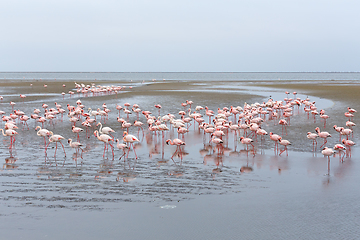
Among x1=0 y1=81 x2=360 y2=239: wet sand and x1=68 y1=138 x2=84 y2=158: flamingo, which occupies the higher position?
x1=68 y1=138 x2=84 y2=158: flamingo

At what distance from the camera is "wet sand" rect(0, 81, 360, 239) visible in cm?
660

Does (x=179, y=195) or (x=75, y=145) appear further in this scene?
(x=75, y=145)

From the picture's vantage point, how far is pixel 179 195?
8117 millimetres

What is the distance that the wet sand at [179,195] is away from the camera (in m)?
6.60

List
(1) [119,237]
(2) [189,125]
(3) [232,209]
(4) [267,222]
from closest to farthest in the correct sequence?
(1) [119,237] < (4) [267,222] < (3) [232,209] < (2) [189,125]

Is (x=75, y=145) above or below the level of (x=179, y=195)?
above

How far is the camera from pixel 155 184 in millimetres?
8875

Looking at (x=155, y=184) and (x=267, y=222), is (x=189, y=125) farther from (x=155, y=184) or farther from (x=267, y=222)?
(x=267, y=222)

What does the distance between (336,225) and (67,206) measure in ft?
17.6

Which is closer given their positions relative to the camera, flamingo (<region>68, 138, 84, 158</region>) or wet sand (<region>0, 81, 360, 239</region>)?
wet sand (<region>0, 81, 360, 239</region>)

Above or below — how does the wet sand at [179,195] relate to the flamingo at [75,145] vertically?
below

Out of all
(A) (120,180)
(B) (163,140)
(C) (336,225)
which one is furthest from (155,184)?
(B) (163,140)

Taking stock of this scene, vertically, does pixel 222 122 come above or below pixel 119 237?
above

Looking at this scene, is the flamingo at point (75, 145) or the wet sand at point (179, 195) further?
the flamingo at point (75, 145)
